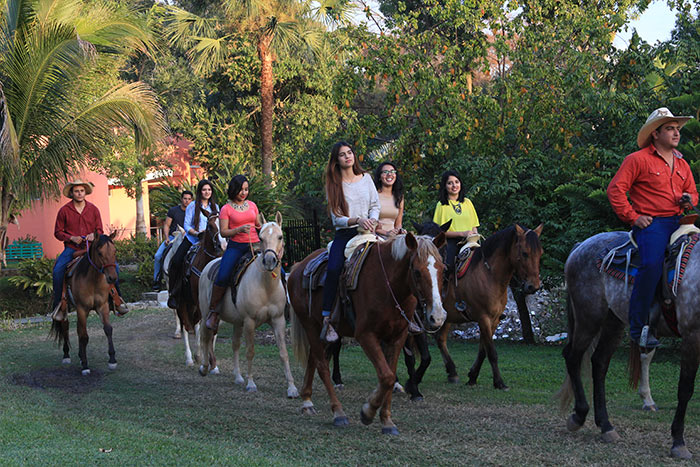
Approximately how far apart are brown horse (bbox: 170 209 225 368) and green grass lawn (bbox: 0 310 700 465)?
648 mm

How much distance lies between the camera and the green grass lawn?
6.32 meters

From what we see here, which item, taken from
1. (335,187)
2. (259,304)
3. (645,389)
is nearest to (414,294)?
(335,187)

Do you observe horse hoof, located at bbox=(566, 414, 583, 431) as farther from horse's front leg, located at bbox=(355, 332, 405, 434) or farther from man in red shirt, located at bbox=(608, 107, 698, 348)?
horse's front leg, located at bbox=(355, 332, 405, 434)

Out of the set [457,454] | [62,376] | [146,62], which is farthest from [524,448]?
[146,62]

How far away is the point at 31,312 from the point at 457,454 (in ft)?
59.2

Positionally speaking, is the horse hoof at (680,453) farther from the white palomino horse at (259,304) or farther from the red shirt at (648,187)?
the white palomino horse at (259,304)

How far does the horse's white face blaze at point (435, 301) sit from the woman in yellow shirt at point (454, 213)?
4.00 metres

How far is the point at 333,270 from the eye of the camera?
754 cm

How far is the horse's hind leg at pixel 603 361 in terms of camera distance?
22.5ft

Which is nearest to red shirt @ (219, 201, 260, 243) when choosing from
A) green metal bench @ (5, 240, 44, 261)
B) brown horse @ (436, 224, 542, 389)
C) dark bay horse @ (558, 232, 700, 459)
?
brown horse @ (436, 224, 542, 389)

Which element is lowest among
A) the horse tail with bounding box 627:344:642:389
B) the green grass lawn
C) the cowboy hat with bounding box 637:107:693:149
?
the green grass lawn

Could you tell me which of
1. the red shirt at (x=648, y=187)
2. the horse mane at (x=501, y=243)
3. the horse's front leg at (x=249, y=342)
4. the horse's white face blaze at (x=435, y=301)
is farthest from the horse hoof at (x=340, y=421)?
the red shirt at (x=648, y=187)

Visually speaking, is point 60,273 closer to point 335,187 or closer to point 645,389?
point 335,187

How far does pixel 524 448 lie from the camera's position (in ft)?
21.2
